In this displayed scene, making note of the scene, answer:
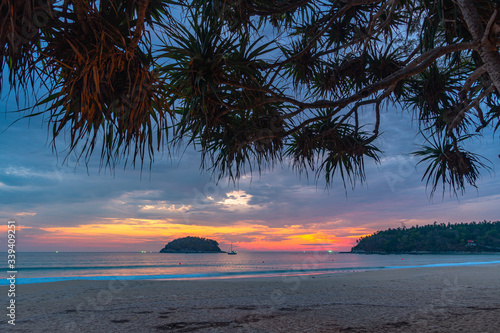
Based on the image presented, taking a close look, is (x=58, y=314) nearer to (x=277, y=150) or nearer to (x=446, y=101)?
(x=277, y=150)

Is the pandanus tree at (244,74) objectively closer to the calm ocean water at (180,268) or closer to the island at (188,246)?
the calm ocean water at (180,268)

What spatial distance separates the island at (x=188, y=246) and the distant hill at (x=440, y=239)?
5000 cm

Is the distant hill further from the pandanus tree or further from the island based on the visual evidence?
the pandanus tree

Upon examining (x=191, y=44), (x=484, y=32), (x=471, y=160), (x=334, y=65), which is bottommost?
(x=471, y=160)

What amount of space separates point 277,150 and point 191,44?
1624 millimetres

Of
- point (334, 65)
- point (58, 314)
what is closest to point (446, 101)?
point (334, 65)

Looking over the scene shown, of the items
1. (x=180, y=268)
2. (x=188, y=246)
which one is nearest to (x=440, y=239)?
(x=188, y=246)

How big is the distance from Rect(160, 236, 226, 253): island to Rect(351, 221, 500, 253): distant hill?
50.0m

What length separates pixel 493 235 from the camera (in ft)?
209

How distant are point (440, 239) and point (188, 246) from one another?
6706 cm

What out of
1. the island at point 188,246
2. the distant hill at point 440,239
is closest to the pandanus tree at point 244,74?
the distant hill at point 440,239

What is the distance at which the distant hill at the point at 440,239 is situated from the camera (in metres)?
A: 64.3

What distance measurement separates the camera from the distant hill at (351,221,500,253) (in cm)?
6431

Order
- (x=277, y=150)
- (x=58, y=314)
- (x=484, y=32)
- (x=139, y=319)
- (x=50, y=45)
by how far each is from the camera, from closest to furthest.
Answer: (x=50, y=45) < (x=484, y=32) < (x=139, y=319) < (x=58, y=314) < (x=277, y=150)
